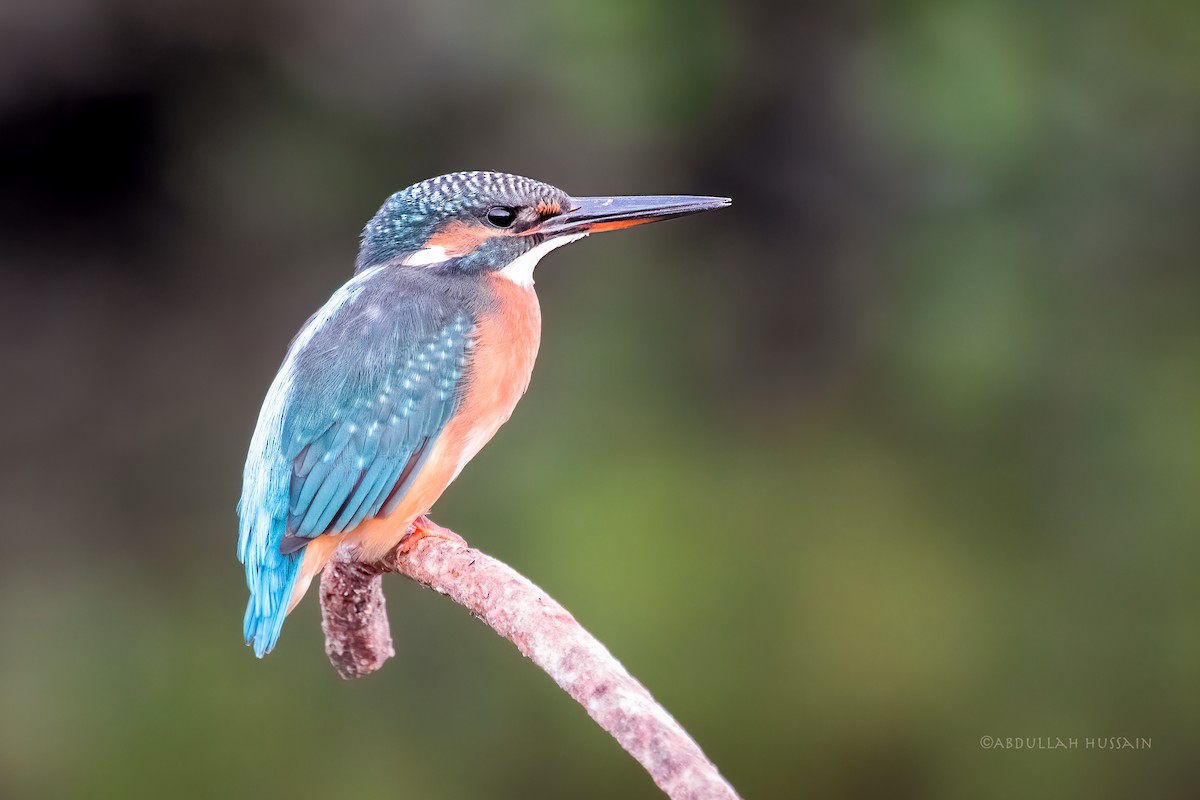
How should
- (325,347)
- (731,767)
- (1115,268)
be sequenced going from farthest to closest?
1. (1115,268)
2. (731,767)
3. (325,347)

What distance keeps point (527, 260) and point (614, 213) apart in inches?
7.1

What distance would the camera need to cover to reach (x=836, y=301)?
3.62 meters

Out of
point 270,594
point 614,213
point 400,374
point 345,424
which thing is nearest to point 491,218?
point 614,213

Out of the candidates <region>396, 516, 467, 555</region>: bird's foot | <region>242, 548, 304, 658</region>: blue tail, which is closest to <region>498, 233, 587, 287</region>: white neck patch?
<region>396, 516, 467, 555</region>: bird's foot

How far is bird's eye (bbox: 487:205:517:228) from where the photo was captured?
2307mm

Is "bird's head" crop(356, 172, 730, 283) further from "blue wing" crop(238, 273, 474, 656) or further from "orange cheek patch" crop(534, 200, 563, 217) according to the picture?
"blue wing" crop(238, 273, 474, 656)

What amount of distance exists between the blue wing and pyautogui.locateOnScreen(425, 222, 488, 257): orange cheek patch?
0.11 m

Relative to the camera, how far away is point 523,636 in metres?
1.61

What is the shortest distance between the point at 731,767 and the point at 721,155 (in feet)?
5.08

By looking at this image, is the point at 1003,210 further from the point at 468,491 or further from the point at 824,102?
the point at 468,491

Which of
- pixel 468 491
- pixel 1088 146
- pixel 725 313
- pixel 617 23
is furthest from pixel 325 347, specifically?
pixel 1088 146

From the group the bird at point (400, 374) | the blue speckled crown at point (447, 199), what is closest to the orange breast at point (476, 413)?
the bird at point (400, 374)

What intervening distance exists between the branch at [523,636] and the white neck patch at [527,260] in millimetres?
446

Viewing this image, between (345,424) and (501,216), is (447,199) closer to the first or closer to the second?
(501,216)
